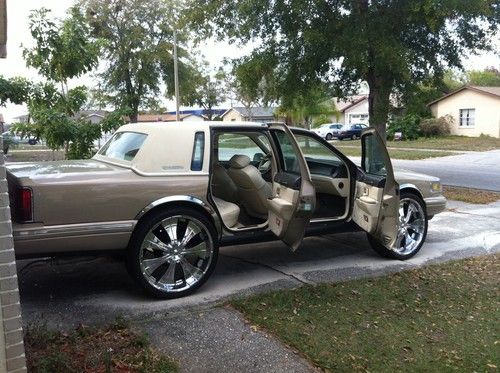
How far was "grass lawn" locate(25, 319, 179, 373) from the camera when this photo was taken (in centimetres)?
345

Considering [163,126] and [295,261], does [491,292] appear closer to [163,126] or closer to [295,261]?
[295,261]

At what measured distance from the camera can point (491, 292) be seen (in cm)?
526

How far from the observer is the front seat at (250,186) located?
18.9 ft

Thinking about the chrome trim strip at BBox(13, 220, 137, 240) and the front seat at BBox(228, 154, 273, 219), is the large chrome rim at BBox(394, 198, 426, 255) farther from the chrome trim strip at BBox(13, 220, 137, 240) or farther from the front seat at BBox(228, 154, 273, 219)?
the chrome trim strip at BBox(13, 220, 137, 240)

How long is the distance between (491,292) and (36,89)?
645 cm

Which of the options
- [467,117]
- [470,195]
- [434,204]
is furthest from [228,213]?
[467,117]

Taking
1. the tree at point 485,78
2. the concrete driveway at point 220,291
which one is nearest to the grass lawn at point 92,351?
the concrete driveway at point 220,291

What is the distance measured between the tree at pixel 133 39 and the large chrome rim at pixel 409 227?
22.4m

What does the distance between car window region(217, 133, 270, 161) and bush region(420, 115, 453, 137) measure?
124 ft

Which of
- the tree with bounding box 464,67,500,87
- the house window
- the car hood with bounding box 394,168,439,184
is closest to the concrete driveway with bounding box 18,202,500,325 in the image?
the car hood with bounding box 394,168,439,184

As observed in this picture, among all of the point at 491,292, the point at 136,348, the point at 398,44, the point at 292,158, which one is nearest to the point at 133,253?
the point at 136,348

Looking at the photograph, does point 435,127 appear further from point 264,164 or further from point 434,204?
point 264,164

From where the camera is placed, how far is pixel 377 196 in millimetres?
5523

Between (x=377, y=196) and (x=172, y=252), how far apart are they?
2142 mm
